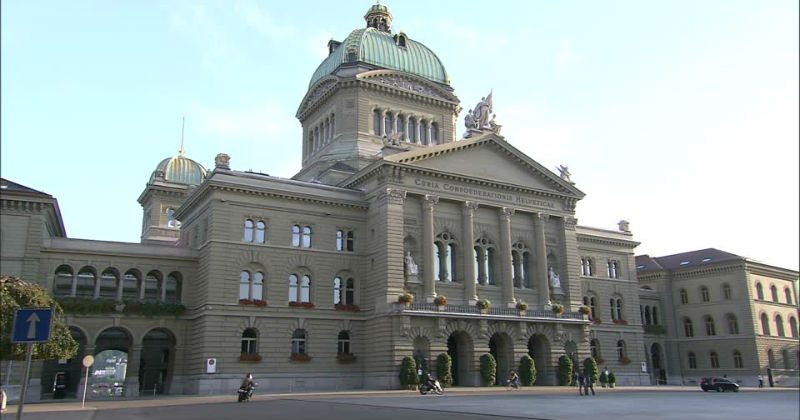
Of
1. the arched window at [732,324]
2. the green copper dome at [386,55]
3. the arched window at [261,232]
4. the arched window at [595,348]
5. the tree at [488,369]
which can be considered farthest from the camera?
the arched window at [732,324]

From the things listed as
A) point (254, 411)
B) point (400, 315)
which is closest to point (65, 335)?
point (254, 411)

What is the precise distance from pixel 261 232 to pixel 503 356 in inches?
862

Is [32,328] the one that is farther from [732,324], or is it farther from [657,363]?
[732,324]

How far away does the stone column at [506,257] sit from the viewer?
188ft

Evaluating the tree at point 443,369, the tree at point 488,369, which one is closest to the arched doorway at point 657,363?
the tree at point 488,369

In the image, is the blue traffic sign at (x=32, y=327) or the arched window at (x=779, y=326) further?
the arched window at (x=779, y=326)

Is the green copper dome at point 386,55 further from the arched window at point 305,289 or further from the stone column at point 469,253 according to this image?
the arched window at point 305,289

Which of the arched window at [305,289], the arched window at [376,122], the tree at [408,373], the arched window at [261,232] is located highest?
the arched window at [376,122]

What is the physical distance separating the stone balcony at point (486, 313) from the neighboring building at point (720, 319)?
24308 millimetres

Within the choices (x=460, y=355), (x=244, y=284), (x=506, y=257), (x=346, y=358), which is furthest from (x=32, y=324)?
(x=506, y=257)

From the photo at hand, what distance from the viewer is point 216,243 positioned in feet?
163

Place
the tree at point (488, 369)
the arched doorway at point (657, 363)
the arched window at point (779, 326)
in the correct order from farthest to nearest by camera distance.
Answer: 1. the arched window at point (779, 326)
2. the arched doorway at point (657, 363)
3. the tree at point (488, 369)

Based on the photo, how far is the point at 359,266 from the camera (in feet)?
182

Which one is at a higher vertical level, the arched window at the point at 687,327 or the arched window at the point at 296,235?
the arched window at the point at 296,235
